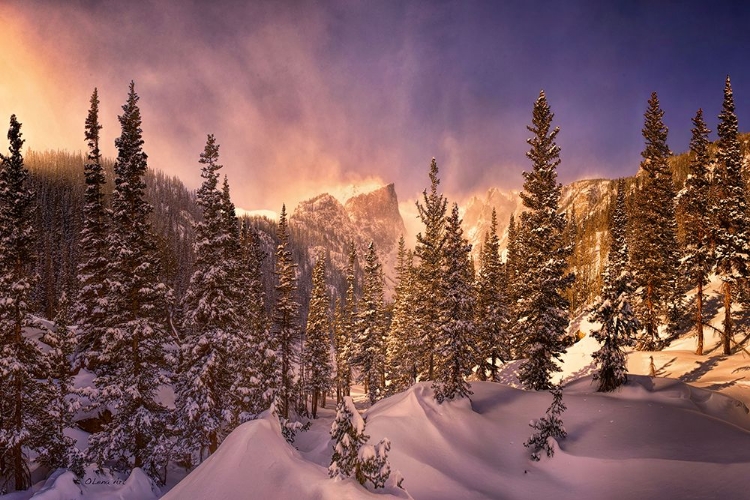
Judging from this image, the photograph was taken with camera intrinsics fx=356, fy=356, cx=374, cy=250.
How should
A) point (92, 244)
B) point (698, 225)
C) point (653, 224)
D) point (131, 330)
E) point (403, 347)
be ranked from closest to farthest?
point (131, 330) < point (92, 244) < point (698, 225) < point (653, 224) < point (403, 347)

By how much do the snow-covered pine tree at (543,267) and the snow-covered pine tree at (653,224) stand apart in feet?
47.4

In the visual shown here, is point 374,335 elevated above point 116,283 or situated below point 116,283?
below

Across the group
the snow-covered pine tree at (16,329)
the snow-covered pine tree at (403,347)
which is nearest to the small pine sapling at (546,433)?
the snow-covered pine tree at (16,329)

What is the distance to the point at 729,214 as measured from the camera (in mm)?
27406

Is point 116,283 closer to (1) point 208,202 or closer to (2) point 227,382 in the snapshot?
(1) point 208,202

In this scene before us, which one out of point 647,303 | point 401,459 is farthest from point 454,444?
point 647,303

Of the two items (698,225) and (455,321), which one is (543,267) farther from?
(698,225)

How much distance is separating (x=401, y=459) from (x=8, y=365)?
56.8 feet

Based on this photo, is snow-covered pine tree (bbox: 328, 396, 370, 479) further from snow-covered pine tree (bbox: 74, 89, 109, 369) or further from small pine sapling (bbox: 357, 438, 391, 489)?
snow-covered pine tree (bbox: 74, 89, 109, 369)

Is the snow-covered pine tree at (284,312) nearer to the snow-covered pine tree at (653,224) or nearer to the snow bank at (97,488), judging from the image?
the snow bank at (97,488)

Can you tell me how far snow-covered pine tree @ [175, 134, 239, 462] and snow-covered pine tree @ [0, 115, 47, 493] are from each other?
603 cm

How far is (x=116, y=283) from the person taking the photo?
17.2m

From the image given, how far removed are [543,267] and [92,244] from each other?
28.2 meters

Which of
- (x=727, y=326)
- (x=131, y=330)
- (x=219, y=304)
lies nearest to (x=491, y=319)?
(x=727, y=326)
